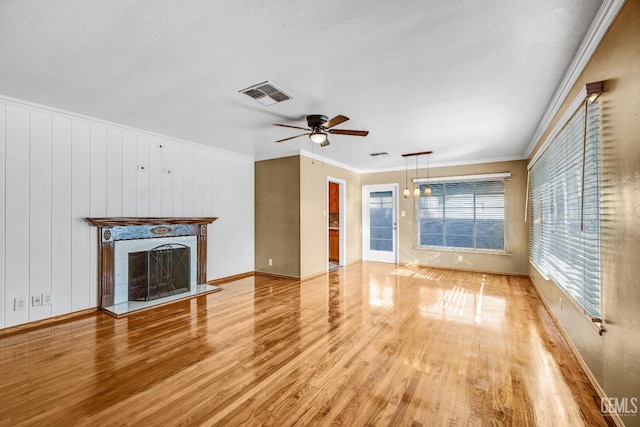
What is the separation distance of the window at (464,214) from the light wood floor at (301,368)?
2.57m

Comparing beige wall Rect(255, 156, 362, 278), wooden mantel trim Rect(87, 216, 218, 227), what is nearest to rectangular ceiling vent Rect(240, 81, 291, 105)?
beige wall Rect(255, 156, 362, 278)

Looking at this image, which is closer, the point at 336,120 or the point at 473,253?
the point at 336,120

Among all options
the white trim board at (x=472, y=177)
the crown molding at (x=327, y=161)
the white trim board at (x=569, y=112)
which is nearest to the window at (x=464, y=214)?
the white trim board at (x=472, y=177)

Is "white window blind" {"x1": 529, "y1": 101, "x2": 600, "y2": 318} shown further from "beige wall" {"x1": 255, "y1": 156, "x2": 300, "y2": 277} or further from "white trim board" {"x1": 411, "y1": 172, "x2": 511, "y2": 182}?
"beige wall" {"x1": 255, "y1": 156, "x2": 300, "y2": 277}

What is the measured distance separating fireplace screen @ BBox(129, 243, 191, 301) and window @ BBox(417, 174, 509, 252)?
5.36 meters

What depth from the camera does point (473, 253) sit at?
6.48m

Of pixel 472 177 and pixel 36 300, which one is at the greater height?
pixel 472 177

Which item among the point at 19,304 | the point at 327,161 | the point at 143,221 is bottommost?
the point at 19,304

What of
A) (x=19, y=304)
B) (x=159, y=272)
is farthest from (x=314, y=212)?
(x=19, y=304)

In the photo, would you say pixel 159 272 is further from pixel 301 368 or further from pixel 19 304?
pixel 301 368

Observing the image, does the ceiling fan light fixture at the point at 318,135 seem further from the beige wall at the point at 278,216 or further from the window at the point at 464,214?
the window at the point at 464,214

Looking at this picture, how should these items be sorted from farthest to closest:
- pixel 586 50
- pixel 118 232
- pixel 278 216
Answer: pixel 278 216 → pixel 118 232 → pixel 586 50

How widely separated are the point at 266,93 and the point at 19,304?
143 inches

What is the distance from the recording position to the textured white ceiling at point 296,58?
177cm
